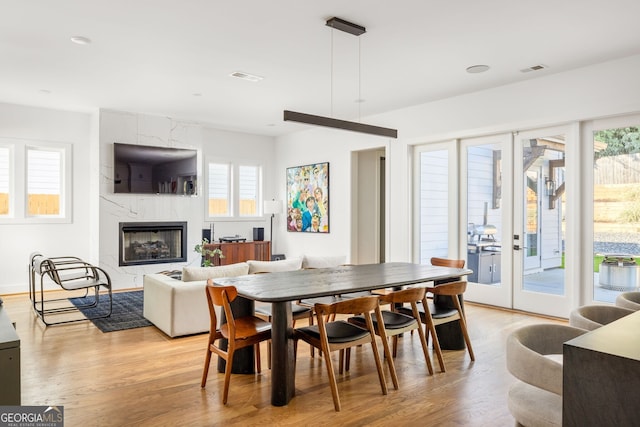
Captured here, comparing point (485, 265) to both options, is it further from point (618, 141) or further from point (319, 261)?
point (319, 261)

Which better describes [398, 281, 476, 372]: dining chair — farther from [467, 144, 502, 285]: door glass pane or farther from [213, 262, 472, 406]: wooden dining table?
[467, 144, 502, 285]: door glass pane

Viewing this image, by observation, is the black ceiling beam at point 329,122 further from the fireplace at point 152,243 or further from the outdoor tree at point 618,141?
the fireplace at point 152,243

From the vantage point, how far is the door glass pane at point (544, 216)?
523 cm

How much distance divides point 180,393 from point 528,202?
14.9ft

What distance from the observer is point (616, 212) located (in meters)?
4.77

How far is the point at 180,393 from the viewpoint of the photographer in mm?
3082

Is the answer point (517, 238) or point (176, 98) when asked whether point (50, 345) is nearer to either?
point (176, 98)

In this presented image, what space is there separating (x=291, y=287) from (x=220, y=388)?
88 centimetres

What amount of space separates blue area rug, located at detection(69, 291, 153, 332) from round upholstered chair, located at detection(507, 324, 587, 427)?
13.7 ft

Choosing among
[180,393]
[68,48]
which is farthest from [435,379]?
[68,48]

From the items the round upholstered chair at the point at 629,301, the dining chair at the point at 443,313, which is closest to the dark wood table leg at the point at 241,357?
the dining chair at the point at 443,313

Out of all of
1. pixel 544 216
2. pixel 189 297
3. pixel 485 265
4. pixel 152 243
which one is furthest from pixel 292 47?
pixel 152 243

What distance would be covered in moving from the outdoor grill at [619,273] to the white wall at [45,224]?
7.41m

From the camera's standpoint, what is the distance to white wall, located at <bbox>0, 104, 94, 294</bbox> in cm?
670
